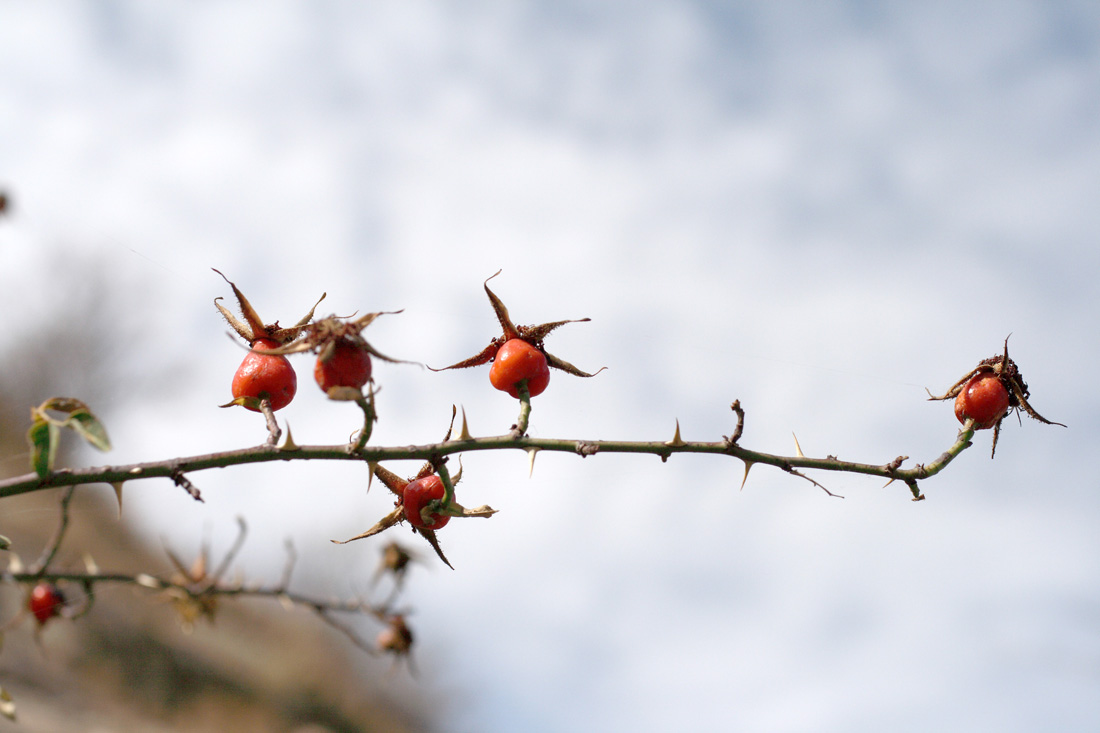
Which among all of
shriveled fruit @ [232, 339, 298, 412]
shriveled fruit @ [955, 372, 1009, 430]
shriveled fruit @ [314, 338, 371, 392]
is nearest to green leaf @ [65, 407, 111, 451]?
shriveled fruit @ [232, 339, 298, 412]

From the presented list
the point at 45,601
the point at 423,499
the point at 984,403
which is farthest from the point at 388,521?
the point at 45,601

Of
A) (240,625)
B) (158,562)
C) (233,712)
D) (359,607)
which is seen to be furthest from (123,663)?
(359,607)

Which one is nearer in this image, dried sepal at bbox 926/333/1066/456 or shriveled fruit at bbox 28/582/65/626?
dried sepal at bbox 926/333/1066/456

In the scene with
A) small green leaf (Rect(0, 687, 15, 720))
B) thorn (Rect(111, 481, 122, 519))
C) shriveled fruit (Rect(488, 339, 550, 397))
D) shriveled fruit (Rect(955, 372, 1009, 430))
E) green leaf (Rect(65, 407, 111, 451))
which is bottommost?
small green leaf (Rect(0, 687, 15, 720))

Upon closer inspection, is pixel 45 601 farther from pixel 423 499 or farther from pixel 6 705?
pixel 423 499

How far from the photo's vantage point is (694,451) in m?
2.07

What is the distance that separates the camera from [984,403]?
2.48 m

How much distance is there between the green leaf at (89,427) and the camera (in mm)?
1937

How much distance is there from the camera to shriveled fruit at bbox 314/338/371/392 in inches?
77.5

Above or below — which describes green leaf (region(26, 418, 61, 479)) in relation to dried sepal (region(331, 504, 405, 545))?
below

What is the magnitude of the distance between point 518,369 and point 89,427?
1246mm

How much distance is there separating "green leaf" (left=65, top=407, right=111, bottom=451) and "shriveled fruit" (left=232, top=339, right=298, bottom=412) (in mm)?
388

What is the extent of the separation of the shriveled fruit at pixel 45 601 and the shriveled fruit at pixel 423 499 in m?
2.71

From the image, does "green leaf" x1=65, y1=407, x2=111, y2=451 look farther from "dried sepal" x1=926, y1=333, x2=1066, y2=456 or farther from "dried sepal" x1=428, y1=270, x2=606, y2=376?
"dried sepal" x1=926, y1=333, x2=1066, y2=456
